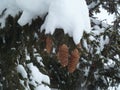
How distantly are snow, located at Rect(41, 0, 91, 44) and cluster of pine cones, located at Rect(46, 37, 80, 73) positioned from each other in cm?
9

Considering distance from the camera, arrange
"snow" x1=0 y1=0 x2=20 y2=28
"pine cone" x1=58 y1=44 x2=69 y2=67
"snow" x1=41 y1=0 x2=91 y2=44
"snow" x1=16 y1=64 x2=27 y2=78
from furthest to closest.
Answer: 1. "snow" x1=16 y1=64 x2=27 y2=78
2. "snow" x1=0 y1=0 x2=20 y2=28
3. "snow" x1=41 y1=0 x2=91 y2=44
4. "pine cone" x1=58 y1=44 x2=69 y2=67

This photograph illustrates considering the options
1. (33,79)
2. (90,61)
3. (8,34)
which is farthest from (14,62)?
(90,61)

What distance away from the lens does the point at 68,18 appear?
2.61m

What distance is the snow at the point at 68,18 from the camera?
2.51 meters

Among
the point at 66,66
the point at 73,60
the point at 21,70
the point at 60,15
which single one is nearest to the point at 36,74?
the point at 66,66

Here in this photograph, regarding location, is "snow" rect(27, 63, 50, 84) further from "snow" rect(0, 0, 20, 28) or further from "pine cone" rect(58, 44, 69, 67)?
"pine cone" rect(58, 44, 69, 67)

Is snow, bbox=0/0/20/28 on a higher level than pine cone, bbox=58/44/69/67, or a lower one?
higher

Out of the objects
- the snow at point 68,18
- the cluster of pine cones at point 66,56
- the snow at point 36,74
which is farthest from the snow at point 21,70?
the cluster of pine cones at point 66,56

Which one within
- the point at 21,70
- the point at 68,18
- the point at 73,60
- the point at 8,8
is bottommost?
the point at 73,60

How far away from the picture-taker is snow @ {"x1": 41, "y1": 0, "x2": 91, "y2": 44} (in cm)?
251

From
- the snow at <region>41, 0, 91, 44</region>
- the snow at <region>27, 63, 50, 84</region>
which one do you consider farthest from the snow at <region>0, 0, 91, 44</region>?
the snow at <region>27, 63, 50, 84</region>

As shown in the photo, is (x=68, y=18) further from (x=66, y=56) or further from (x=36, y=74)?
(x=36, y=74)

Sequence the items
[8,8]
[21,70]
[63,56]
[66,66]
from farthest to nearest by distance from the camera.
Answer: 1. [66,66]
2. [21,70]
3. [8,8]
4. [63,56]

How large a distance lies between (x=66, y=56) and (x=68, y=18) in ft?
1.21
